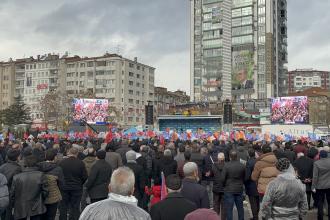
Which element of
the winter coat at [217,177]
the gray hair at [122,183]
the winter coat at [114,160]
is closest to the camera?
the gray hair at [122,183]

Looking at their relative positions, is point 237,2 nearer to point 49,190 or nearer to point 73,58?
point 73,58

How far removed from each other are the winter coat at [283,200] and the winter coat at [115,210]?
2.86 meters

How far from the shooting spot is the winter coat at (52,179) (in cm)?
810

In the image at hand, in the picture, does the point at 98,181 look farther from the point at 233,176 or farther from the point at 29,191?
the point at 233,176

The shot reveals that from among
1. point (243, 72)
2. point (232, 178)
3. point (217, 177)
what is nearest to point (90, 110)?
point (217, 177)

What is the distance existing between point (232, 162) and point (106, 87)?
370 feet

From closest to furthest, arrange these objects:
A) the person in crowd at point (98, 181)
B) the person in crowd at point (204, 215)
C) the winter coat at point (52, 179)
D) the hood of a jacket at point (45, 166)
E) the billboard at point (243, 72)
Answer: the person in crowd at point (204, 215), the winter coat at point (52, 179), the hood of a jacket at point (45, 166), the person in crowd at point (98, 181), the billboard at point (243, 72)

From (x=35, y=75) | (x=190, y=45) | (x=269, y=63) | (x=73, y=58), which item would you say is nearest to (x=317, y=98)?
(x=269, y=63)

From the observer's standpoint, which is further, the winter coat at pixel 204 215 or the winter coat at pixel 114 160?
the winter coat at pixel 114 160

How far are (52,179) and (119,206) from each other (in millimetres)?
4644

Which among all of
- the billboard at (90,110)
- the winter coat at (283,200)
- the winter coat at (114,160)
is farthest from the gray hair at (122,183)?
the billboard at (90,110)

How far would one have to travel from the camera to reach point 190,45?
415 ft

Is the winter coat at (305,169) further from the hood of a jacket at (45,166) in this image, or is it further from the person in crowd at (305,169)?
the hood of a jacket at (45,166)

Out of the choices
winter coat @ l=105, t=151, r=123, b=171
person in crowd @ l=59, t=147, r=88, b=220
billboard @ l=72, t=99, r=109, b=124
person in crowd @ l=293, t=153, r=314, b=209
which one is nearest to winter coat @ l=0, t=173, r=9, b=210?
person in crowd @ l=59, t=147, r=88, b=220
